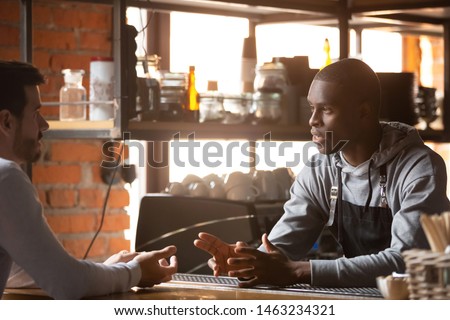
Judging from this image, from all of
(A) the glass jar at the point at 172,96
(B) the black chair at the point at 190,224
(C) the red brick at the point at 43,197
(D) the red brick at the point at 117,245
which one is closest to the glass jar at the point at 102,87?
(A) the glass jar at the point at 172,96

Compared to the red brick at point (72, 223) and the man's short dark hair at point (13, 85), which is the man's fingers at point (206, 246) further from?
the red brick at point (72, 223)

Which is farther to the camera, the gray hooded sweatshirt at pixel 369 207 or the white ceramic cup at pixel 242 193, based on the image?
the white ceramic cup at pixel 242 193

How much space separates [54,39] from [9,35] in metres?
0.19

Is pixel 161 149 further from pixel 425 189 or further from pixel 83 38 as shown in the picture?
pixel 425 189

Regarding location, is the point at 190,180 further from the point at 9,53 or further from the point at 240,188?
the point at 9,53

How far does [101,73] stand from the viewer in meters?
2.89

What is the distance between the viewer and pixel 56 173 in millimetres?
3492

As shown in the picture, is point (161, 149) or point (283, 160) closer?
point (161, 149)

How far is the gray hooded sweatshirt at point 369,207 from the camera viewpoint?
2.38 metres

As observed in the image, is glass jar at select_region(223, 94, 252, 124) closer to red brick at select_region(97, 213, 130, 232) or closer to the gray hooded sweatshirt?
the gray hooded sweatshirt

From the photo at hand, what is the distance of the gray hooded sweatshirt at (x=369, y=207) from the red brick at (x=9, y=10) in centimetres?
123

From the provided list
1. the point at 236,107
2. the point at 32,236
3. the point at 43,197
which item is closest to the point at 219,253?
the point at 32,236
